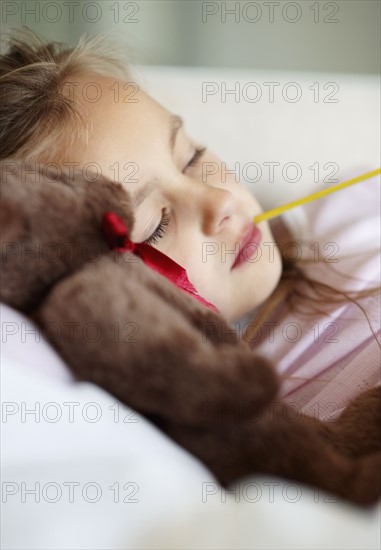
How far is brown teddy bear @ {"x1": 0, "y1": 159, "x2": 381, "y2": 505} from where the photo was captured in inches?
14.1

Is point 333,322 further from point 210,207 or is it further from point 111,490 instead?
point 111,490

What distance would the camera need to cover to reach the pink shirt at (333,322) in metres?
0.65

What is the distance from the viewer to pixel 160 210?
0.68m

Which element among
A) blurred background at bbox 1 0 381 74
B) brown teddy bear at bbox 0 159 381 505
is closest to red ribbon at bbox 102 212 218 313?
brown teddy bear at bbox 0 159 381 505

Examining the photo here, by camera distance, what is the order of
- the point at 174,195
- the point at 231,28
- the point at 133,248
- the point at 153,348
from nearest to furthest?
the point at 153,348 < the point at 133,248 < the point at 174,195 < the point at 231,28

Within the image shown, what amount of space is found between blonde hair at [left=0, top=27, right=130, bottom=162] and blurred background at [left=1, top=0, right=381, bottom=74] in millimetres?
429

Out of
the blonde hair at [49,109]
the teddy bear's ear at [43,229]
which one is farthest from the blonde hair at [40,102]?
the teddy bear's ear at [43,229]

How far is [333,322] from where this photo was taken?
76 centimetres

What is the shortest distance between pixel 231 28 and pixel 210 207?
0.68m

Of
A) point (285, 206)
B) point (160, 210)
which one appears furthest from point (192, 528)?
point (285, 206)

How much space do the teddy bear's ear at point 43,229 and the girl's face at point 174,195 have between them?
22 cm

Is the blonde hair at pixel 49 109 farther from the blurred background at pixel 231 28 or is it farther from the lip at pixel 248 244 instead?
the blurred background at pixel 231 28

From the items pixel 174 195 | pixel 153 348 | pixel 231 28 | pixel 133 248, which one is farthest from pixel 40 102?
pixel 231 28

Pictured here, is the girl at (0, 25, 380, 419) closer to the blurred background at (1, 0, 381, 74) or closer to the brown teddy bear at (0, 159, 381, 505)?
the brown teddy bear at (0, 159, 381, 505)
